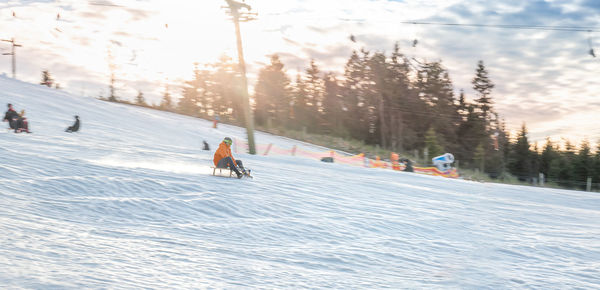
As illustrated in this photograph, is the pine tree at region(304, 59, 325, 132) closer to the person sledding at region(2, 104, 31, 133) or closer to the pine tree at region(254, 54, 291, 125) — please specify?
the pine tree at region(254, 54, 291, 125)

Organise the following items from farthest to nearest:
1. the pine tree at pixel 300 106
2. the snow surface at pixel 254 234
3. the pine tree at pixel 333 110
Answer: the pine tree at pixel 300 106 < the pine tree at pixel 333 110 < the snow surface at pixel 254 234

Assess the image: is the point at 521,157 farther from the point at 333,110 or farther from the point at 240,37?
the point at 240,37

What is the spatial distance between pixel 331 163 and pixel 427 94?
6232 cm

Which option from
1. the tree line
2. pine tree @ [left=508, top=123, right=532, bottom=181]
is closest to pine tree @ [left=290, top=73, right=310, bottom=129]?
the tree line

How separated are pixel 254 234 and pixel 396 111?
72.7m

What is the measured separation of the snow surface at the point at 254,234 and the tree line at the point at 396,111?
62.1 metres

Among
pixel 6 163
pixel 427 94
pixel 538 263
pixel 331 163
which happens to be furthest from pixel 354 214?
pixel 427 94

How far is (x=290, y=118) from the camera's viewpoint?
8412 centimetres

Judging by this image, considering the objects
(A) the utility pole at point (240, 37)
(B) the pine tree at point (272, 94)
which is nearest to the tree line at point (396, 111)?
(B) the pine tree at point (272, 94)

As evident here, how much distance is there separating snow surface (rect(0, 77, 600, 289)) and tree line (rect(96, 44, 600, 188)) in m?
62.1

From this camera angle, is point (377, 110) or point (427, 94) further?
point (427, 94)

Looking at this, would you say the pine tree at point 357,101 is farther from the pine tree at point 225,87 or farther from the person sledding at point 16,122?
the person sledding at point 16,122

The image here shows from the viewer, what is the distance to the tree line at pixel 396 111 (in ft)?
256

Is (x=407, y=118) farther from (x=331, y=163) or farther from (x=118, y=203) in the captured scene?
(x=118, y=203)
